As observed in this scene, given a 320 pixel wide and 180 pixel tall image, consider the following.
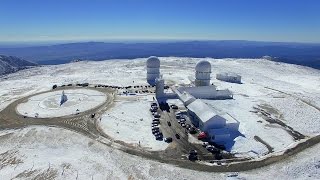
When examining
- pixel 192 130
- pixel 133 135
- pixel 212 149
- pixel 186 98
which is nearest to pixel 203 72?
pixel 186 98

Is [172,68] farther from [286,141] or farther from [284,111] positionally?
[286,141]

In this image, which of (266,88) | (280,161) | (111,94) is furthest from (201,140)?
(266,88)

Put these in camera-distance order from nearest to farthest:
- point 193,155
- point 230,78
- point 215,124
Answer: point 193,155 → point 215,124 → point 230,78

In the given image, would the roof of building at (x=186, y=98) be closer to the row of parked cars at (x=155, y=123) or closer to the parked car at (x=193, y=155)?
the row of parked cars at (x=155, y=123)

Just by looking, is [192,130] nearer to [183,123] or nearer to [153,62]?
[183,123]

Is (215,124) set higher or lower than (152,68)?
lower
